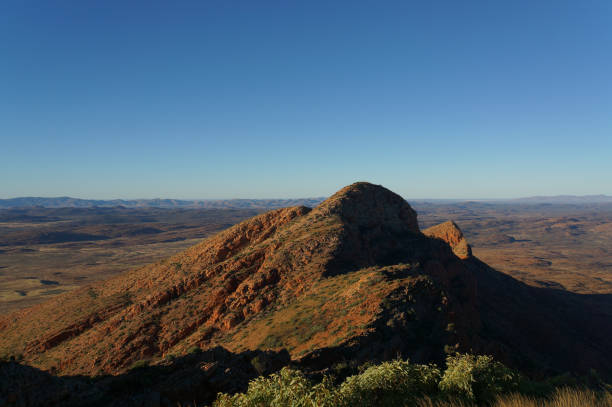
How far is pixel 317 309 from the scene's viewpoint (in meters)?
20.2

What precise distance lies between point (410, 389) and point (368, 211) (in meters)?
28.5

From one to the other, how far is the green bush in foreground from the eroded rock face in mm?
40837

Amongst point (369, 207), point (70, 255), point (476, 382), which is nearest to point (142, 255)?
point (70, 255)

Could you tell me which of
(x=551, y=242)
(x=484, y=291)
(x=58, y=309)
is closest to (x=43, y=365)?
(x=58, y=309)

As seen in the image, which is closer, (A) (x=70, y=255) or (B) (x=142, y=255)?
(B) (x=142, y=255)

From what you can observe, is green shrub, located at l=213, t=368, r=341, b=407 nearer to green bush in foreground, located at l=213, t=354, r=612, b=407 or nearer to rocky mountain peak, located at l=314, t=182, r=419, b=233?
green bush in foreground, located at l=213, t=354, r=612, b=407

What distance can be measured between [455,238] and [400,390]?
159ft

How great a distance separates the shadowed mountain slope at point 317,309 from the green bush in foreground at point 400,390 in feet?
23.4

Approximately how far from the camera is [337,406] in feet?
20.6

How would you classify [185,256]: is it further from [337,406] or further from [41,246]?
[41,246]

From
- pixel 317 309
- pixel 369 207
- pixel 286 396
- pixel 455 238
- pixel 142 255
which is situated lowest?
pixel 142 255

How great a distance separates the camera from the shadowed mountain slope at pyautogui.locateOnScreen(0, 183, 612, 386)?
1731 cm

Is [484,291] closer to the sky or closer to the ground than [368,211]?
closer to the ground

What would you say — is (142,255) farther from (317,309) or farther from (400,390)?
(400,390)
